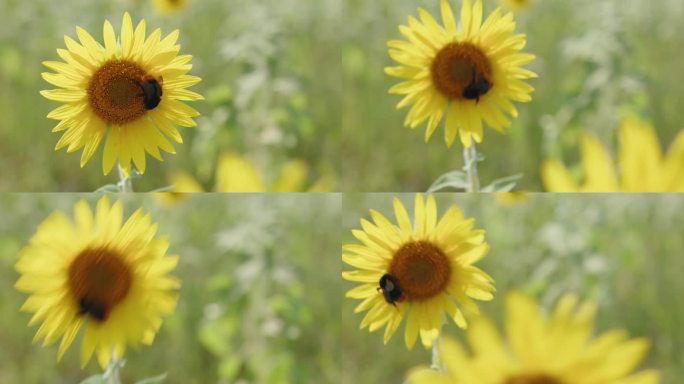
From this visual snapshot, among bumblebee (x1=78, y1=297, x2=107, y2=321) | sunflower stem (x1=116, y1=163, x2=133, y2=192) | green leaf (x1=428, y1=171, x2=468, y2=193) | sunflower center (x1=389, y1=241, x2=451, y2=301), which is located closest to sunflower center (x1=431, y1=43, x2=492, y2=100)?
green leaf (x1=428, y1=171, x2=468, y2=193)

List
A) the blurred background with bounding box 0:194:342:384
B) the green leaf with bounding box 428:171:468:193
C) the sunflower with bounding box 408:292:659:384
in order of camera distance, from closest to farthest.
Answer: the sunflower with bounding box 408:292:659:384
the green leaf with bounding box 428:171:468:193
the blurred background with bounding box 0:194:342:384

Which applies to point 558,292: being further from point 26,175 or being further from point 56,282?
point 26,175

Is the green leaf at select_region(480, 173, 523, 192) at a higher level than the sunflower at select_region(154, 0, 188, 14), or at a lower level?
lower

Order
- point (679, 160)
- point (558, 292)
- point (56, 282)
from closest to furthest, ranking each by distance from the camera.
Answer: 1. point (679, 160)
2. point (56, 282)
3. point (558, 292)

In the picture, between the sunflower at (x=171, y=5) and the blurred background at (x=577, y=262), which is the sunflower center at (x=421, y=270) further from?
the sunflower at (x=171, y=5)

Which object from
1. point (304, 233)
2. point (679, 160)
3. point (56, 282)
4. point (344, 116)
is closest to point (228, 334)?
point (304, 233)

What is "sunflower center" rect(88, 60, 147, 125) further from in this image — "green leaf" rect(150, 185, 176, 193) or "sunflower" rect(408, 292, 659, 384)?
"sunflower" rect(408, 292, 659, 384)

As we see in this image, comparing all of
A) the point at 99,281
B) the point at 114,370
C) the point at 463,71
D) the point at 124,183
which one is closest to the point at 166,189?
the point at 124,183

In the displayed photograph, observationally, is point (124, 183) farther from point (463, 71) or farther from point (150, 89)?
point (463, 71)
